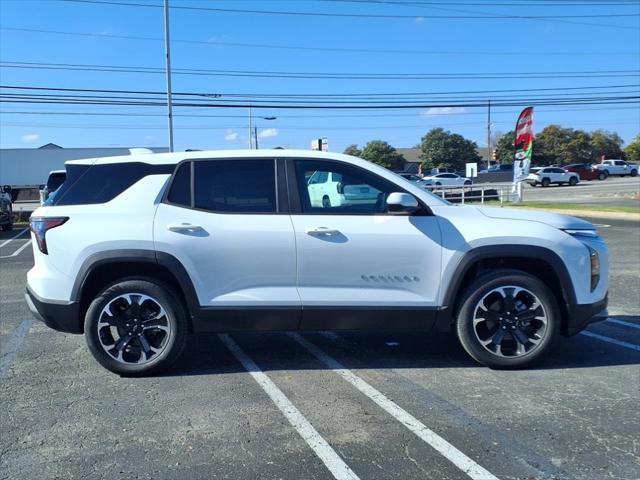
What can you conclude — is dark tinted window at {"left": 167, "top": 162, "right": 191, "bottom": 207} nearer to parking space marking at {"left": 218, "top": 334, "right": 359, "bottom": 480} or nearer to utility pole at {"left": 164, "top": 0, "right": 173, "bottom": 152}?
parking space marking at {"left": 218, "top": 334, "right": 359, "bottom": 480}

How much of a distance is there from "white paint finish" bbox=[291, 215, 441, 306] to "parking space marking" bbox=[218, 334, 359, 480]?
0.75 meters

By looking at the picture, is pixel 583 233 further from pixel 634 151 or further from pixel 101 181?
pixel 634 151

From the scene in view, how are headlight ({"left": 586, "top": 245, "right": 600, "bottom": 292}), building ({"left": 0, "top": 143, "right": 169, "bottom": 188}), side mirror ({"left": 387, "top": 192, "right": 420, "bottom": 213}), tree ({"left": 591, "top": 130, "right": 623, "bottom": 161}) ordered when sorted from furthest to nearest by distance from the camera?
tree ({"left": 591, "top": 130, "right": 623, "bottom": 161})
building ({"left": 0, "top": 143, "right": 169, "bottom": 188})
headlight ({"left": 586, "top": 245, "right": 600, "bottom": 292})
side mirror ({"left": 387, "top": 192, "right": 420, "bottom": 213})

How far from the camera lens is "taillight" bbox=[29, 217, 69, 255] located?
465 cm

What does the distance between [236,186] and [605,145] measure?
10240cm

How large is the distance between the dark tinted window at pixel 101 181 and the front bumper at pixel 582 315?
3539 millimetres

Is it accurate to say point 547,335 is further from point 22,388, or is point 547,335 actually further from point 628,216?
point 628,216

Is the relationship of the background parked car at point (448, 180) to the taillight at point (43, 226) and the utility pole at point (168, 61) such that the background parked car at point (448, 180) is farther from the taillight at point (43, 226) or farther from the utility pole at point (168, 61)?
the taillight at point (43, 226)

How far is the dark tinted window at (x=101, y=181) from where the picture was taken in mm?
4758

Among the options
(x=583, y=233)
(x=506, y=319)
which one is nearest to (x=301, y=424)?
(x=506, y=319)

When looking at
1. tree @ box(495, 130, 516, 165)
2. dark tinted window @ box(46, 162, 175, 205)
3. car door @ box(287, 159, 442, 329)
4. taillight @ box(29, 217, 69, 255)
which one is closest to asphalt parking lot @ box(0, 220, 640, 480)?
car door @ box(287, 159, 442, 329)

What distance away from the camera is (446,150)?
83.4m

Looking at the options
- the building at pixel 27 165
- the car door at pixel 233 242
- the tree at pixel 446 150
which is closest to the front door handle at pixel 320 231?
the car door at pixel 233 242

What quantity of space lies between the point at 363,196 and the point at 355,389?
1.56 metres
